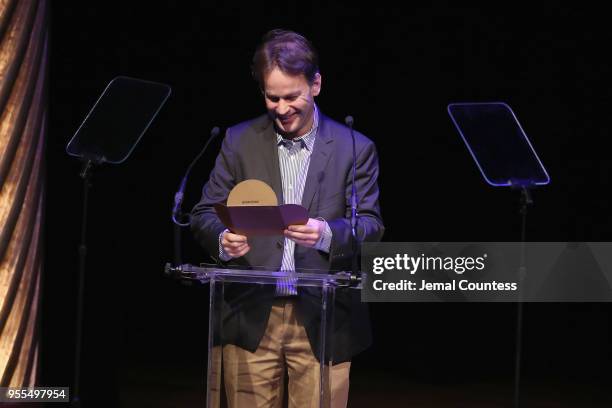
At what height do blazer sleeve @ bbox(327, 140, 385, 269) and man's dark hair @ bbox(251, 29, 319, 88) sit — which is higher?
man's dark hair @ bbox(251, 29, 319, 88)

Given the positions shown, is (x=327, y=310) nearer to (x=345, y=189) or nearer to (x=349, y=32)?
(x=345, y=189)

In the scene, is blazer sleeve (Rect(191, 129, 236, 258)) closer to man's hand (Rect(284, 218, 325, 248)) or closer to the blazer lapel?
the blazer lapel

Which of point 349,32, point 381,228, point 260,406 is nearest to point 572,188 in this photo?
point 349,32

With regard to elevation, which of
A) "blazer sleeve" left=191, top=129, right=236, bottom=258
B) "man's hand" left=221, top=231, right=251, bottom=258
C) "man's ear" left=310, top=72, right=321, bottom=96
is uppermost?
"man's ear" left=310, top=72, right=321, bottom=96

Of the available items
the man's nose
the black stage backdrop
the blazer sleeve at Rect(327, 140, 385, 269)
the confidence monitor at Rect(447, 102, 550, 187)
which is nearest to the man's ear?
the man's nose

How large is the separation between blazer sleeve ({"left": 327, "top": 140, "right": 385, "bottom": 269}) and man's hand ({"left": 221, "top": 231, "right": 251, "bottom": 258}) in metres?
0.26

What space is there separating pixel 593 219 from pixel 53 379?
12.0 feet

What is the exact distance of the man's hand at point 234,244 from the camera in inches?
98.3

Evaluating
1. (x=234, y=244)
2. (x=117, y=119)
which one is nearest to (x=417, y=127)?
(x=117, y=119)

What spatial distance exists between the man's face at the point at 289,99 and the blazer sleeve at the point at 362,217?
0.74 feet

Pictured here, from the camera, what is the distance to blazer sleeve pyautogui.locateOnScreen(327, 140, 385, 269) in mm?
2580

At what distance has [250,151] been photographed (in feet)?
9.25

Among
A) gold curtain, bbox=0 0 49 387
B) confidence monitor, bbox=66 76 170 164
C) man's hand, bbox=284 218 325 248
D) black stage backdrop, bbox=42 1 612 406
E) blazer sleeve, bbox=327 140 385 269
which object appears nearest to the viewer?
man's hand, bbox=284 218 325 248

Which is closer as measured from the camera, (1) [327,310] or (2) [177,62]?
(1) [327,310]
